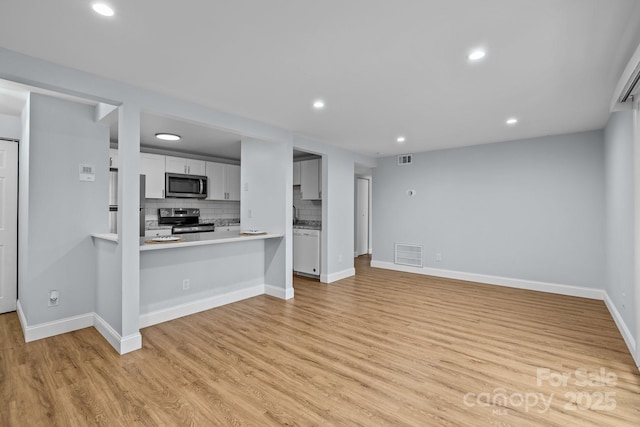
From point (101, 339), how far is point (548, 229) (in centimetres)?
584

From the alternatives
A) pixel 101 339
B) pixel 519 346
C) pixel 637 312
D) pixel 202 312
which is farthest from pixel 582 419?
pixel 101 339

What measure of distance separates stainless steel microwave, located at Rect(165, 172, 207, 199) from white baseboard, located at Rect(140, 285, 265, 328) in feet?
7.99

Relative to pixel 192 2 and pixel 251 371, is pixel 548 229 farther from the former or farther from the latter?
pixel 192 2

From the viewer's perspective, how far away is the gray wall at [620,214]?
2885 millimetres

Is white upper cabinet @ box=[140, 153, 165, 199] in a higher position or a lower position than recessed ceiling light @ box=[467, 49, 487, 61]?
lower

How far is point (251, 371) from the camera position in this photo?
239 cm

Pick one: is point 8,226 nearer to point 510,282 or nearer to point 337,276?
point 337,276

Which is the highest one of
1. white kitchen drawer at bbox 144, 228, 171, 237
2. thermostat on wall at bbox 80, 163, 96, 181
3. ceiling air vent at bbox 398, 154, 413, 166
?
ceiling air vent at bbox 398, 154, 413, 166

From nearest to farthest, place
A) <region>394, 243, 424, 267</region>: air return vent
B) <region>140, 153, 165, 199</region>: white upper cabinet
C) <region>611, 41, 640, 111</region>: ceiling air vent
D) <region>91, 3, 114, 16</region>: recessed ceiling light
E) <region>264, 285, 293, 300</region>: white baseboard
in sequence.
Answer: <region>91, 3, 114, 16</region>: recessed ceiling light, <region>611, 41, 640, 111</region>: ceiling air vent, <region>264, 285, 293, 300</region>: white baseboard, <region>140, 153, 165, 199</region>: white upper cabinet, <region>394, 243, 424, 267</region>: air return vent

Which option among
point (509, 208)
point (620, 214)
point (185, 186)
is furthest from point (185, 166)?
point (620, 214)

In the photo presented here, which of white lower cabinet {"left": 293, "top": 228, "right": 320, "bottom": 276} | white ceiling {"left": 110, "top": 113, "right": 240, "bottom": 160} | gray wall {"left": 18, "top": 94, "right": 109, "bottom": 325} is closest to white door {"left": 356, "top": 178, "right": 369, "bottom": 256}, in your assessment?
white lower cabinet {"left": 293, "top": 228, "right": 320, "bottom": 276}

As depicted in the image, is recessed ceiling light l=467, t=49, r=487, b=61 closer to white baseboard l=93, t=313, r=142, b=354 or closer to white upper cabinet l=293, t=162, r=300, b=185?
white baseboard l=93, t=313, r=142, b=354

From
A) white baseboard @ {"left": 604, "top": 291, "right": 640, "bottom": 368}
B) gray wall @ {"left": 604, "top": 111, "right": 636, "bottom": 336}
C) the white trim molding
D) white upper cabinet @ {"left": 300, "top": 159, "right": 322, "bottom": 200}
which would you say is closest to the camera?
white baseboard @ {"left": 604, "top": 291, "right": 640, "bottom": 368}

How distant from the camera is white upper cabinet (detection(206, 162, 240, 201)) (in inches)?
242
